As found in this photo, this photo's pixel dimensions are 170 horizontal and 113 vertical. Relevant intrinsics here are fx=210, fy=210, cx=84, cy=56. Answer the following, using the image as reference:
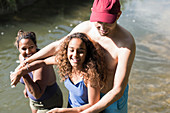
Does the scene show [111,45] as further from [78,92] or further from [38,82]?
[38,82]

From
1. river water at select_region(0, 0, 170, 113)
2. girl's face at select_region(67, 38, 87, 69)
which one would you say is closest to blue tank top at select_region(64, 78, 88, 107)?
girl's face at select_region(67, 38, 87, 69)

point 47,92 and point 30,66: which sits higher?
point 30,66

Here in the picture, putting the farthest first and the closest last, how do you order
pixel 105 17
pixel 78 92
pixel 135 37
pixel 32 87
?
pixel 135 37
pixel 32 87
pixel 78 92
pixel 105 17

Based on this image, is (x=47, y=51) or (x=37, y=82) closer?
(x=47, y=51)

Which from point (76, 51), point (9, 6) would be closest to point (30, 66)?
point (76, 51)

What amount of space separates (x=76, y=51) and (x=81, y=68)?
0.68 feet

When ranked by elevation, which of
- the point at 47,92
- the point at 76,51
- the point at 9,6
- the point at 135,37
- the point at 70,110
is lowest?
the point at 135,37

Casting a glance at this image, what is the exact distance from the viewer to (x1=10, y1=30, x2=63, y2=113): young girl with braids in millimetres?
2511

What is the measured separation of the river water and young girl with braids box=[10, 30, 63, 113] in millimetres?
1459

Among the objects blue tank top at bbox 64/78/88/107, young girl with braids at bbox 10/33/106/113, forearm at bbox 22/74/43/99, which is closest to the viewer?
young girl with braids at bbox 10/33/106/113

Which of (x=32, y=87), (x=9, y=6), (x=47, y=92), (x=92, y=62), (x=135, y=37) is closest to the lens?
(x=92, y=62)

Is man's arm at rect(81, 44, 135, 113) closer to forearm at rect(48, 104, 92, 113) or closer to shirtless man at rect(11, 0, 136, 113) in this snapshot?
shirtless man at rect(11, 0, 136, 113)

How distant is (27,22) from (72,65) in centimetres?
620

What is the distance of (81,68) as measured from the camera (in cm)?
204
